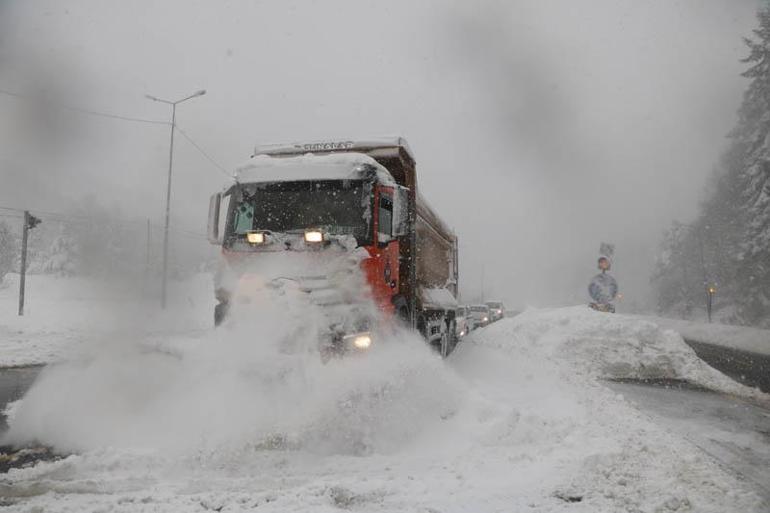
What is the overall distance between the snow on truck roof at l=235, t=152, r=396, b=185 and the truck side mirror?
0.50 metres

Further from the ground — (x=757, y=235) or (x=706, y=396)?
(x=757, y=235)

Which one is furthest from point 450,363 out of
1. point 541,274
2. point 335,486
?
point 541,274

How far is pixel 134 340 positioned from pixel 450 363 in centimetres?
675

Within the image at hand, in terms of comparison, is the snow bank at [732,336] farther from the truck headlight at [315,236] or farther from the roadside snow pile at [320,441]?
the truck headlight at [315,236]

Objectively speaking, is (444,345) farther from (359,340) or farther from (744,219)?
(744,219)

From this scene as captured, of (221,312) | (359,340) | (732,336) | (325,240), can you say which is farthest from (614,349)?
(732,336)

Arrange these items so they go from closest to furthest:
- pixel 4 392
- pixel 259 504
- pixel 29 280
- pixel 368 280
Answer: pixel 259 504 → pixel 368 280 → pixel 4 392 → pixel 29 280

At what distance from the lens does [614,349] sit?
12.6 m

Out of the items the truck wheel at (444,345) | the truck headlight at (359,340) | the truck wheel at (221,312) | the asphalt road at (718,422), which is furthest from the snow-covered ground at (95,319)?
the asphalt road at (718,422)

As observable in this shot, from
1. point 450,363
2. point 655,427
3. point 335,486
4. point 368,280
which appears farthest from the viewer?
point 450,363

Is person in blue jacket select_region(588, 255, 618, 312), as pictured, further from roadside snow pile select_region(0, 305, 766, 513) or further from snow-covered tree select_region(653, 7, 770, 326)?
snow-covered tree select_region(653, 7, 770, 326)

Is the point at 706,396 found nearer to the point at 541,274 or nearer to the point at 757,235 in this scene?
the point at 757,235

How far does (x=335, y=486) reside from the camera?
441 centimetres

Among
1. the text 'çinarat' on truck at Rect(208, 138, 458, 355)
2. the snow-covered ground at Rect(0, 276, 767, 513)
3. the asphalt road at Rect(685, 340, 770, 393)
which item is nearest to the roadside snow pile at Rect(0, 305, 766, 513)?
the snow-covered ground at Rect(0, 276, 767, 513)
